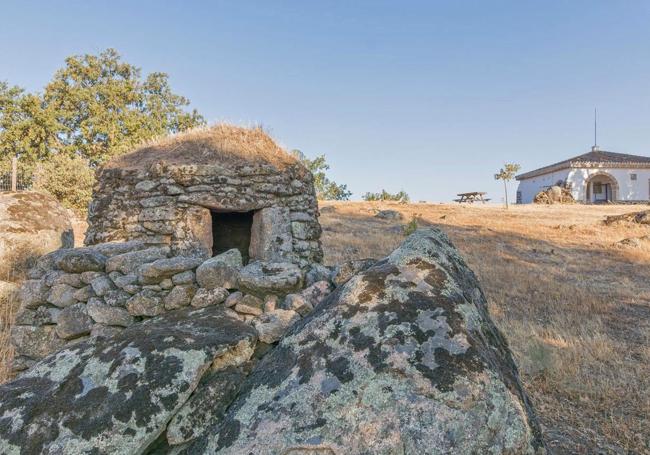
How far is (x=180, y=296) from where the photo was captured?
2.84 metres

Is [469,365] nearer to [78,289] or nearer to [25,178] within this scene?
[78,289]

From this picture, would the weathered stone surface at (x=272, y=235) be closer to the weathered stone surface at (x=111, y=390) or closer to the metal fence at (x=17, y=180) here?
the weathered stone surface at (x=111, y=390)

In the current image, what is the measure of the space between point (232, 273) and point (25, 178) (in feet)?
66.7

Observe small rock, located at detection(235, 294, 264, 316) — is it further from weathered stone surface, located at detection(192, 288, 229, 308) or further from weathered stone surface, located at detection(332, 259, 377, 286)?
weathered stone surface, located at detection(332, 259, 377, 286)

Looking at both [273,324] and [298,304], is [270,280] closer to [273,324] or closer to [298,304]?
[298,304]

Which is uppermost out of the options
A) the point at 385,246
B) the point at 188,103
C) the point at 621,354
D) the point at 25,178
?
the point at 188,103

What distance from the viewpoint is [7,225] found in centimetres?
705

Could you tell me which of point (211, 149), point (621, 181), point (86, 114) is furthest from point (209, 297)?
point (621, 181)

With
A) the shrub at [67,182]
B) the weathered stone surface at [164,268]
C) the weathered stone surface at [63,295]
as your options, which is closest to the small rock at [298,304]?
the weathered stone surface at [164,268]

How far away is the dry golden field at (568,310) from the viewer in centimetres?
360

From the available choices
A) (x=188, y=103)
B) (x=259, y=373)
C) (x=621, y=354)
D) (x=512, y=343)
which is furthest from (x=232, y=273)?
(x=188, y=103)

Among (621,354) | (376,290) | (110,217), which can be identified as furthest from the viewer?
(110,217)

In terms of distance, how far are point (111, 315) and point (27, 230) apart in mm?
5517

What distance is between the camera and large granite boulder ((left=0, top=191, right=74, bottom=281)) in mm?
6750
